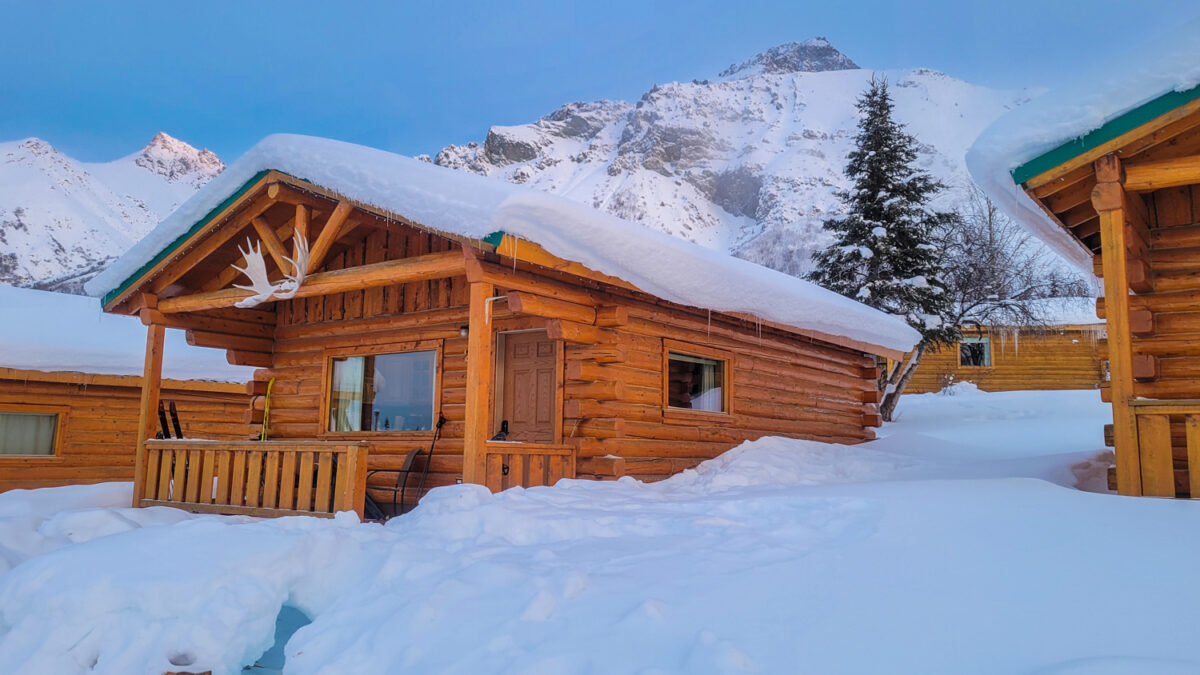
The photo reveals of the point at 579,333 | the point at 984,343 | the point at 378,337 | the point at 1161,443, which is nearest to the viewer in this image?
the point at 1161,443

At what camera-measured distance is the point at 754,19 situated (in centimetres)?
17762

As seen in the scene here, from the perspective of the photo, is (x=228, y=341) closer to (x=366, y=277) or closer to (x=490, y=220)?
(x=366, y=277)

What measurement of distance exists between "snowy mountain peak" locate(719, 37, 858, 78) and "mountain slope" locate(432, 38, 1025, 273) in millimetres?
7186

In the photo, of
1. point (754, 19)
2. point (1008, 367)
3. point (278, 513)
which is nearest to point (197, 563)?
point (278, 513)

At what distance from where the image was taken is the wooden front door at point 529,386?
10.3 metres

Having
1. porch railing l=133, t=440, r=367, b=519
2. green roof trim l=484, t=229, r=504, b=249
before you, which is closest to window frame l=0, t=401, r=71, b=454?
porch railing l=133, t=440, r=367, b=519

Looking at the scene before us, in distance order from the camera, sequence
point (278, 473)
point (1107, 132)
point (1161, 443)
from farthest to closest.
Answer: point (278, 473) < point (1107, 132) < point (1161, 443)

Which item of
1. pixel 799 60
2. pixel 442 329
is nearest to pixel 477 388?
pixel 442 329

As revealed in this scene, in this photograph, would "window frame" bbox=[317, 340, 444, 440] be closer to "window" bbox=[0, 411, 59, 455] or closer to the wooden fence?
the wooden fence

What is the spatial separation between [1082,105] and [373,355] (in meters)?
8.16

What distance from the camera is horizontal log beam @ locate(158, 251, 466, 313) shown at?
7.67 m

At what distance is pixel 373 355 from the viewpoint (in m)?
10.7

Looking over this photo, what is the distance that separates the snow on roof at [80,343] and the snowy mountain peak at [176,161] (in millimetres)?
115600

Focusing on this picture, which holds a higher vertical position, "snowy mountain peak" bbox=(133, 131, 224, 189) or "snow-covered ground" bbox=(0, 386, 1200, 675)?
"snowy mountain peak" bbox=(133, 131, 224, 189)
